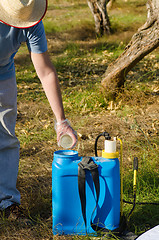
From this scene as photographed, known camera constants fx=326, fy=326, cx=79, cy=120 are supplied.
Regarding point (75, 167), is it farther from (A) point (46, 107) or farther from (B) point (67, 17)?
(B) point (67, 17)

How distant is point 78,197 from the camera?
2.13 meters

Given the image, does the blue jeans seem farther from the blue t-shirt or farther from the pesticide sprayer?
the pesticide sprayer

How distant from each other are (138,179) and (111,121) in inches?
62.8

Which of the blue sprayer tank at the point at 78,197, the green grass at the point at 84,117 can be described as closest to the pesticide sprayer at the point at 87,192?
the blue sprayer tank at the point at 78,197

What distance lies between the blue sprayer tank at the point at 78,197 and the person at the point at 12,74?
0.64ft

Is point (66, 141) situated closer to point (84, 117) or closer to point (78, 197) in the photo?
point (78, 197)

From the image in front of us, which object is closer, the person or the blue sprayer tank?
the person

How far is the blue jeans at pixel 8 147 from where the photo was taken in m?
2.45

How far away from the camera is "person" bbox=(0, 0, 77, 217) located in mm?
1938

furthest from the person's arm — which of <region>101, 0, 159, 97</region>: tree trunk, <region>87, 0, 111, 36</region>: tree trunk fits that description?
<region>87, 0, 111, 36</region>: tree trunk

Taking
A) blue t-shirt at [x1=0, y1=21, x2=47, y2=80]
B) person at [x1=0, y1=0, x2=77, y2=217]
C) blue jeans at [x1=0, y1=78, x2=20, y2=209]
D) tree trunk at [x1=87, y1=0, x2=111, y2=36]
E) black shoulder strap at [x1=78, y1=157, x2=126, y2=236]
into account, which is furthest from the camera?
tree trunk at [x1=87, y1=0, x2=111, y2=36]

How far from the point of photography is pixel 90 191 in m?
2.12

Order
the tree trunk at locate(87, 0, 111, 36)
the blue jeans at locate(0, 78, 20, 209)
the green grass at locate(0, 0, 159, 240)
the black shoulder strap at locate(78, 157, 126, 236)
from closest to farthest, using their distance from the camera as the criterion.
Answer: the black shoulder strap at locate(78, 157, 126, 236) < the blue jeans at locate(0, 78, 20, 209) < the green grass at locate(0, 0, 159, 240) < the tree trunk at locate(87, 0, 111, 36)

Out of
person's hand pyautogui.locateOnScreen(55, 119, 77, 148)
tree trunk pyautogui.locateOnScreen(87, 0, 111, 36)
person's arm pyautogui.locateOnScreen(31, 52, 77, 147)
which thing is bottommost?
person's hand pyautogui.locateOnScreen(55, 119, 77, 148)
